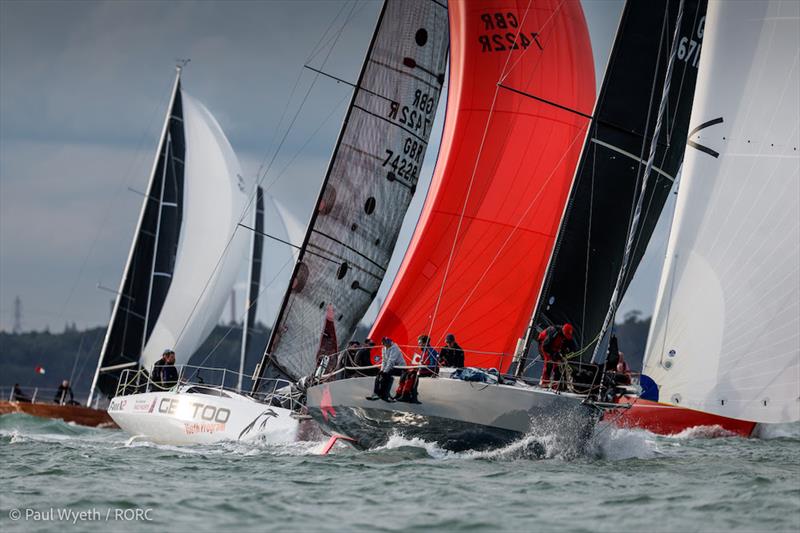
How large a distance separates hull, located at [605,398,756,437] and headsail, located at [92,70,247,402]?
448 inches

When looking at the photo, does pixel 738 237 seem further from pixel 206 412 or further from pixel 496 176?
pixel 206 412

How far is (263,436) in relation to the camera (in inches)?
605

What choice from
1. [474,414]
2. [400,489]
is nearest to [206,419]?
[474,414]

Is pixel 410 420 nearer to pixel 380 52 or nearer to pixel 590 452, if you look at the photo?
pixel 590 452

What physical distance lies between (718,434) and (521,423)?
39.1 feet

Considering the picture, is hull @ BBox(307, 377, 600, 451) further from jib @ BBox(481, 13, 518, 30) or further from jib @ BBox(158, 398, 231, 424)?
jib @ BBox(481, 13, 518, 30)

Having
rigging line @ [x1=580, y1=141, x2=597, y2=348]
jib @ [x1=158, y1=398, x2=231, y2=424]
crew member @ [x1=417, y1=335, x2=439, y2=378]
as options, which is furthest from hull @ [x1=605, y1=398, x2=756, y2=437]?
crew member @ [x1=417, y1=335, x2=439, y2=378]

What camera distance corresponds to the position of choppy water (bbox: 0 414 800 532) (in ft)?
28.7

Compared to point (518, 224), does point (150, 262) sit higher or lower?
lower

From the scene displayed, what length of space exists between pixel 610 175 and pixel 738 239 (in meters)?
2.19

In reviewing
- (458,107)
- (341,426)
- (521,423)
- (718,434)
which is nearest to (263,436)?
(341,426)

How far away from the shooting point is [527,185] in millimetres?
17391

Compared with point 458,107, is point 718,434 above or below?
below

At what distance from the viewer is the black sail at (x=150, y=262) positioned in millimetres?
29172
